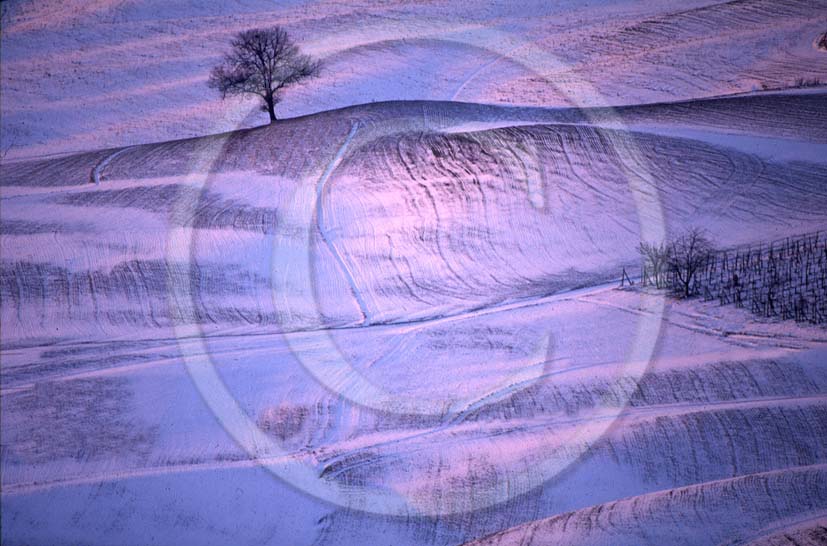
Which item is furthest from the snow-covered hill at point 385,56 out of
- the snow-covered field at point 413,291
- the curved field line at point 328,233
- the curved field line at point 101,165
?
the curved field line at point 328,233

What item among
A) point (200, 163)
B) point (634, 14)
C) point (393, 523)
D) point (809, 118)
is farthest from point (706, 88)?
point (393, 523)

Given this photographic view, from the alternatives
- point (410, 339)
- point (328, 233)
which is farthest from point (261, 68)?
point (410, 339)

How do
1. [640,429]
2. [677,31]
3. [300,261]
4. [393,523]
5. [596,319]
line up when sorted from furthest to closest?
[677,31]
[300,261]
[596,319]
[640,429]
[393,523]

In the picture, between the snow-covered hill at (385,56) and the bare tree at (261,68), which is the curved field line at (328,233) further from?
the snow-covered hill at (385,56)

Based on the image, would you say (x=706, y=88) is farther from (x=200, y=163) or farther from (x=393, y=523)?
(x=393, y=523)

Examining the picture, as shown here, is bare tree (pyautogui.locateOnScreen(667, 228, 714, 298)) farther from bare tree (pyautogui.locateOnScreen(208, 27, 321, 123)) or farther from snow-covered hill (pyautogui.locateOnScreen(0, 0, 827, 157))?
bare tree (pyautogui.locateOnScreen(208, 27, 321, 123))

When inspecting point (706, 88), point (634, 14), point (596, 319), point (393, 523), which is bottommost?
point (393, 523)
